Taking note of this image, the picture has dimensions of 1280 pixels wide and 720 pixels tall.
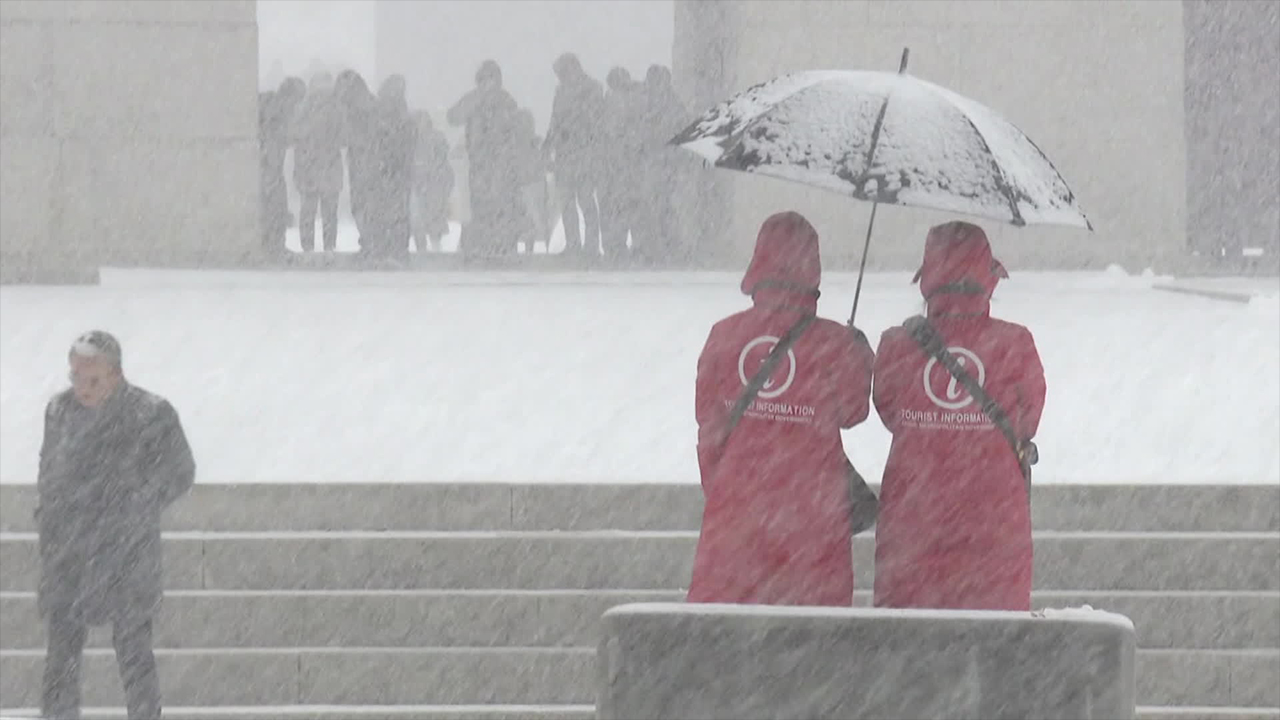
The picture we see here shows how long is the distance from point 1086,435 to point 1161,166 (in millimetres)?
11494

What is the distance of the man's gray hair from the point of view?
24.6 feet

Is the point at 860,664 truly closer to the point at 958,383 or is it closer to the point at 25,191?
the point at 958,383

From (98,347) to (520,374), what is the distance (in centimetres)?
551

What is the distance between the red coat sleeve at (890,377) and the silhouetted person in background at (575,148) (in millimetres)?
17036

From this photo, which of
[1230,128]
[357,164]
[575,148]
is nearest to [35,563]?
[357,164]

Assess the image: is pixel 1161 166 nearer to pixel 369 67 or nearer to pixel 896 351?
pixel 369 67

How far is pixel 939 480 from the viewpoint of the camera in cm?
497

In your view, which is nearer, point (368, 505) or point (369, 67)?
point (368, 505)

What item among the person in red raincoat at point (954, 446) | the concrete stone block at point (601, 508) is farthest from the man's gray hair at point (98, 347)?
the person in red raincoat at point (954, 446)

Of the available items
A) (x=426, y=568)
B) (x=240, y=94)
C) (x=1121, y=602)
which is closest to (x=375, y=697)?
(x=426, y=568)

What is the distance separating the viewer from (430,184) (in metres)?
22.1

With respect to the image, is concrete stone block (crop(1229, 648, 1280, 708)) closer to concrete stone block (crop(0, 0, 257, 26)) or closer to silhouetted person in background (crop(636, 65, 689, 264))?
silhouetted person in background (crop(636, 65, 689, 264))

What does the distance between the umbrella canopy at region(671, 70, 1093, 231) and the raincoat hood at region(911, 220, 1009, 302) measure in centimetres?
8

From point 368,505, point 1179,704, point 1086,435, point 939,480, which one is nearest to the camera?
point 939,480
